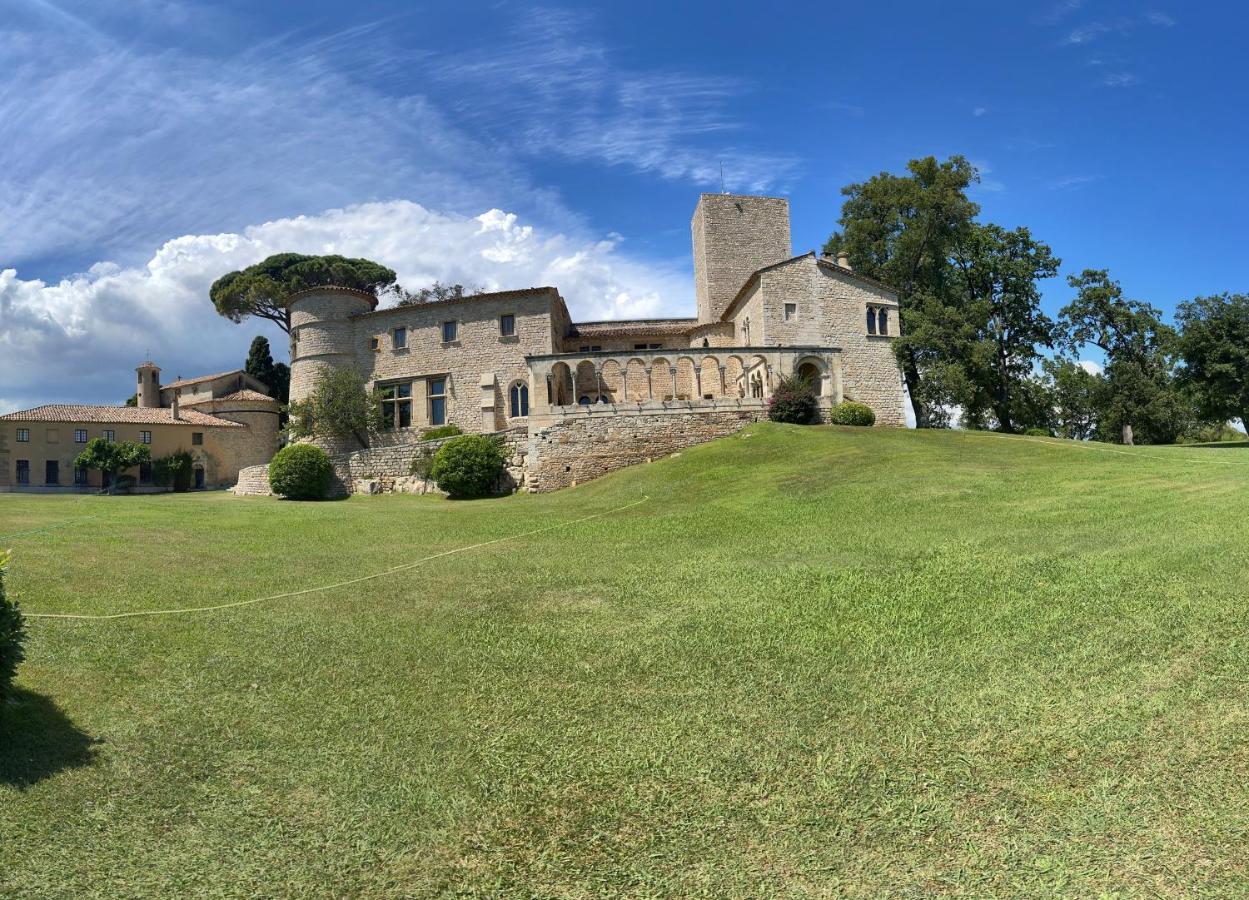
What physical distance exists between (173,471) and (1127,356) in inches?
2317

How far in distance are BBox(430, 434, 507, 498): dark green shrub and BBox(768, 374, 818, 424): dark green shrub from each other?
11.5 m

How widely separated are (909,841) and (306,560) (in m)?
11.8

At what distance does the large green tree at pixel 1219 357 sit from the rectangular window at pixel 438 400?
41.2m

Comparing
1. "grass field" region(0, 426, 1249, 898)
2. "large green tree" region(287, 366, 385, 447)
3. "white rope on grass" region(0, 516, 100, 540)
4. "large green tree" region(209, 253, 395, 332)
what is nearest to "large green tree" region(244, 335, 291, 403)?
"large green tree" region(209, 253, 395, 332)

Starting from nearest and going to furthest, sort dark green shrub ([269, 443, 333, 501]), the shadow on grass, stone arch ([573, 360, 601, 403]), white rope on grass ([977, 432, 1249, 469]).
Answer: the shadow on grass → white rope on grass ([977, 432, 1249, 469]) → dark green shrub ([269, 443, 333, 501]) → stone arch ([573, 360, 601, 403])

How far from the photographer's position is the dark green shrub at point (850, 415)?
1260 inches

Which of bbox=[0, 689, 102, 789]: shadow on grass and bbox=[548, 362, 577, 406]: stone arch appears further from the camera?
bbox=[548, 362, 577, 406]: stone arch

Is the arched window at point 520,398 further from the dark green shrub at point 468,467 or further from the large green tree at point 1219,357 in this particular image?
the large green tree at point 1219,357

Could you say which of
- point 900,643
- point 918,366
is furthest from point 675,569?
point 918,366

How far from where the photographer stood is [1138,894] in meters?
4.37

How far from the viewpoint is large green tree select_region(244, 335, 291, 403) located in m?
56.1

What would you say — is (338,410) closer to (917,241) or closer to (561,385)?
(561,385)

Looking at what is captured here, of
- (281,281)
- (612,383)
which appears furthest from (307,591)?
(281,281)

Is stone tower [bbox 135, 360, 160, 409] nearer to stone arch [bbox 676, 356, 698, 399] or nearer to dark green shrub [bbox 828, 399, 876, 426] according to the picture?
stone arch [bbox 676, 356, 698, 399]
